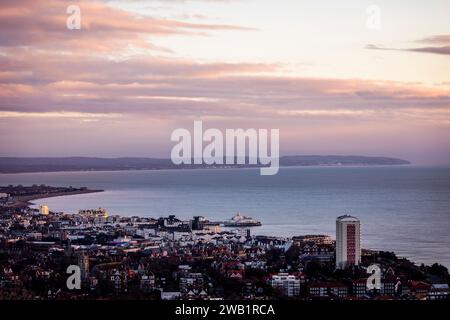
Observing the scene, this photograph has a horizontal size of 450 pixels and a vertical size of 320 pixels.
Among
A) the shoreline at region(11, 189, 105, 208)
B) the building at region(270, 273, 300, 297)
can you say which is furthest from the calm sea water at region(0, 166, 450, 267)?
the building at region(270, 273, 300, 297)

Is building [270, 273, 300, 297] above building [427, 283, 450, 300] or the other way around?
above

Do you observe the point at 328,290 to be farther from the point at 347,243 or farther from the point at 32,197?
the point at 32,197

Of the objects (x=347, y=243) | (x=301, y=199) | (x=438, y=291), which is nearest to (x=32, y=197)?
(x=301, y=199)

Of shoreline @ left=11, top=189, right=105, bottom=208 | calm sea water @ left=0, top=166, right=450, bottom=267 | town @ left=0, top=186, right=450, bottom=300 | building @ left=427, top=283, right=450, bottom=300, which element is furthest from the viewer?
shoreline @ left=11, top=189, right=105, bottom=208

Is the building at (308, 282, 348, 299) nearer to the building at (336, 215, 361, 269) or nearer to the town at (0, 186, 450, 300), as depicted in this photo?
the town at (0, 186, 450, 300)
